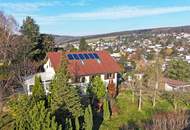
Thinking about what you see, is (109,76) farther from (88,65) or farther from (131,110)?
(131,110)

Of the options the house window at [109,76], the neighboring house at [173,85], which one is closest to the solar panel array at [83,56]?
the house window at [109,76]

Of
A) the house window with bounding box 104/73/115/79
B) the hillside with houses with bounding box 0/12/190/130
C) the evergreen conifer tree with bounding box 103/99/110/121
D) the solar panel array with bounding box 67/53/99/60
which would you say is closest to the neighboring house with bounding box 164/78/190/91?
the hillside with houses with bounding box 0/12/190/130

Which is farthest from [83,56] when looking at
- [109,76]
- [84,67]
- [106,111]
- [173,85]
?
[173,85]

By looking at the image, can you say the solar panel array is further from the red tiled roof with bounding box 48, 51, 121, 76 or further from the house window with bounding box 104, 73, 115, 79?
the house window with bounding box 104, 73, 115, 79

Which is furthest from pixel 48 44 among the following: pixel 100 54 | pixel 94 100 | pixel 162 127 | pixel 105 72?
pixel 162 127

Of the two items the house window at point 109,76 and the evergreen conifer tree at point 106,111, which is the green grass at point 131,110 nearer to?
the evergreen conifer tree at point 106,111

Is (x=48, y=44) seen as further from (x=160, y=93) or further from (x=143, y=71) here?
(x=160, y=93)
